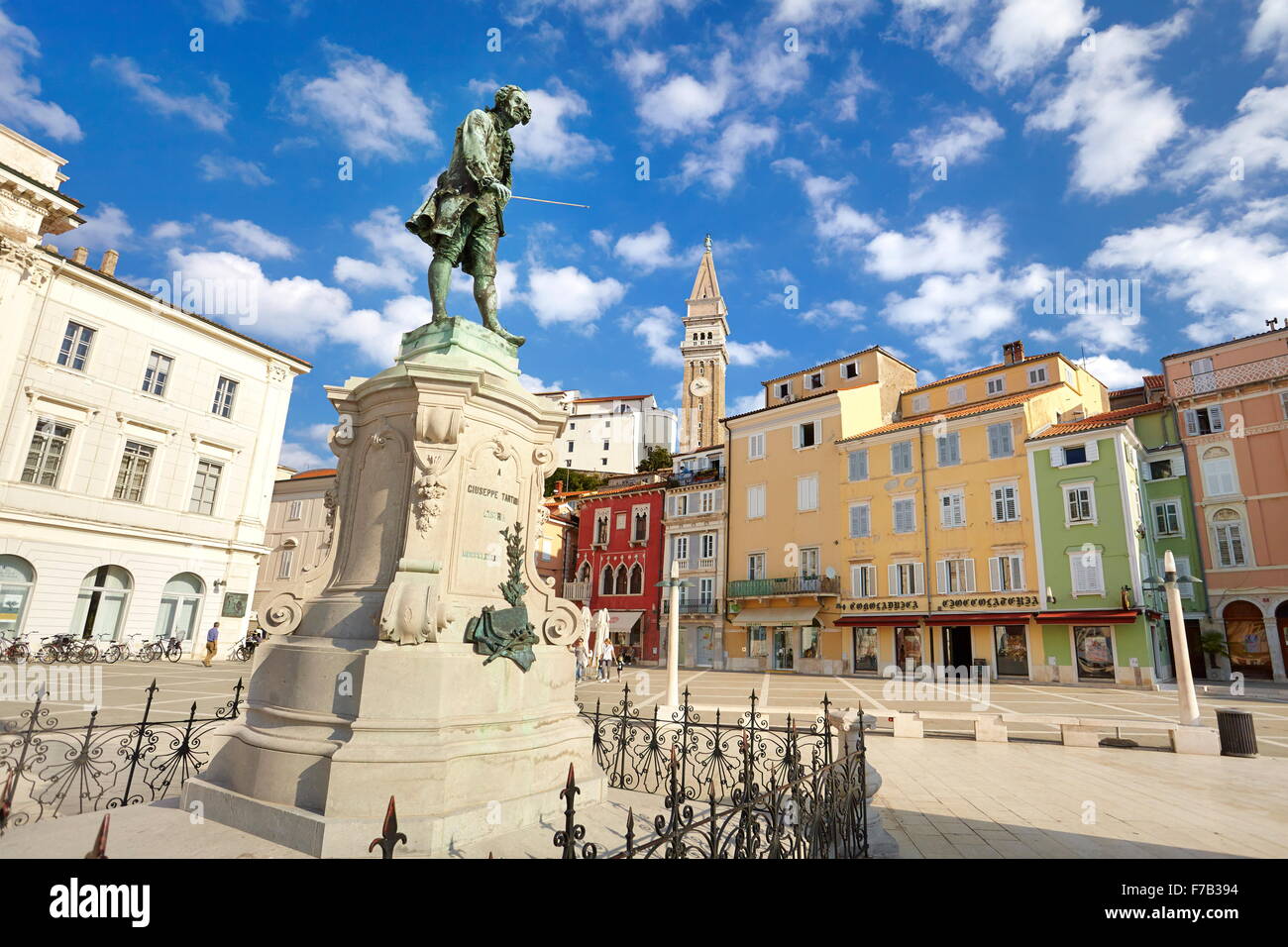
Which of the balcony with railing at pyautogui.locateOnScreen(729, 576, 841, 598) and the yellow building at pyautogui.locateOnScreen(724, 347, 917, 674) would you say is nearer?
the balcony with railing at pyautogui.locateOnScreen(729, 576, 841, 598)

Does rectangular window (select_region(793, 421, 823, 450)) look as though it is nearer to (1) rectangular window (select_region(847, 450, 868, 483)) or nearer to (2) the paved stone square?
(1) rectangular window (select_region(847, 450, 868, 483))

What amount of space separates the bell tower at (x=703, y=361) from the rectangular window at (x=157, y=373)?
205ft

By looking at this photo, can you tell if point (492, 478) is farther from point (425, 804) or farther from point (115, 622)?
point (115, 622)

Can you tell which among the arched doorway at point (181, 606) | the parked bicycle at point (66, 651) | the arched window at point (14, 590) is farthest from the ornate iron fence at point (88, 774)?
the arched doorway at point (181, 606)

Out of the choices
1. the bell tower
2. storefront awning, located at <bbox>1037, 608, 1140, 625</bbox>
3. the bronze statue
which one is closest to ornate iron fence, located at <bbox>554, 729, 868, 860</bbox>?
the bronze statue

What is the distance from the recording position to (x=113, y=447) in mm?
23422

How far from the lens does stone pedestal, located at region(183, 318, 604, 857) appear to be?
4480 millimetres

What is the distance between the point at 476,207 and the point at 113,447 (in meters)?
24.3

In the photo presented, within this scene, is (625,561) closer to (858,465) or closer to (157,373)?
(858,465)

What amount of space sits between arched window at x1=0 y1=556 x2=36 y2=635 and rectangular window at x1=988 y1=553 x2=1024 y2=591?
36.7 meters

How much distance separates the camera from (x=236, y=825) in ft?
15.4

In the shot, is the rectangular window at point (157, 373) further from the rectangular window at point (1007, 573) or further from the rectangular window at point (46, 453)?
the rectangular window at point (1007, 573)

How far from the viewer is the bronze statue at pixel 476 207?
6.72 m

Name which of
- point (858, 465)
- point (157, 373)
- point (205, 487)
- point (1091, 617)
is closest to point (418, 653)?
point (205, 487)
